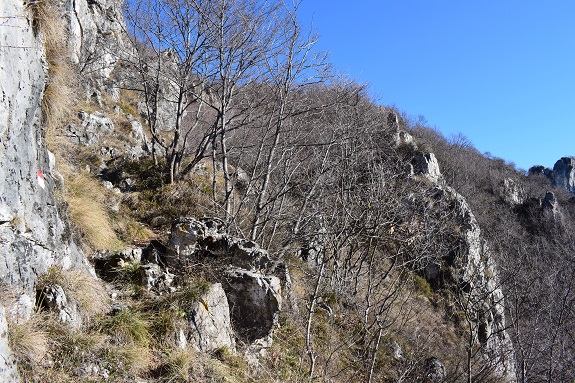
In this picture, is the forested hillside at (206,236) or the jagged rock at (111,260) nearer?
the forested hillside at (206,236)

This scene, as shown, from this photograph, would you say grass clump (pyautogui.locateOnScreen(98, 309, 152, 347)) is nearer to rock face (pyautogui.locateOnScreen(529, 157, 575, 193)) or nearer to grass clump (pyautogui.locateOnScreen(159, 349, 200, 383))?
grass clump (pyautogui.locateOnScreen(159, 349, 200, 383))

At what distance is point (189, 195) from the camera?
29.5ft

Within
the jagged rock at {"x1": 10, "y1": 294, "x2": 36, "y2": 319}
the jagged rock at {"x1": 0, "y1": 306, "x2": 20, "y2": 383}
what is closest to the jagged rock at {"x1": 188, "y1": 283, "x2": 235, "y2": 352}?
the jagged rock at {"x1": 10, "y1": 294, "x2": 36, "y2": 319}

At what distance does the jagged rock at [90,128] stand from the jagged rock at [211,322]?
610cm

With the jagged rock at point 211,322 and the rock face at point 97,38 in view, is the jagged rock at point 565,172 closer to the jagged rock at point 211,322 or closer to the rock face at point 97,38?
the rock face at point 97,38

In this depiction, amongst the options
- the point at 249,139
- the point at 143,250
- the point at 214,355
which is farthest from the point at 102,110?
the point at 214,355

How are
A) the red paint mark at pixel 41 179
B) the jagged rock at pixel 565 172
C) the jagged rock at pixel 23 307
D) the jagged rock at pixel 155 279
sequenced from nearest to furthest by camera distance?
the jagged rock at pixel 23 307 < the red paint mark at pixel 41 179 < the jagged rock at pixel 155 279 < the jagged rock at pixel 565 172

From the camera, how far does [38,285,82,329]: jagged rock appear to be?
369cm

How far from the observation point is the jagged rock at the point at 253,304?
4.93 meters

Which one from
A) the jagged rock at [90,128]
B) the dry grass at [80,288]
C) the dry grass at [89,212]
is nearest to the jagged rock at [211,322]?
the dry grass at [80,288]

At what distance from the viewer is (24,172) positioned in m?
3.86

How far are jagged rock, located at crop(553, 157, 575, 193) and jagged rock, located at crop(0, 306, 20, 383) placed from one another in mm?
53750

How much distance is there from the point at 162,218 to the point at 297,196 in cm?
318

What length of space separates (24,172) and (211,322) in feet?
7.31
